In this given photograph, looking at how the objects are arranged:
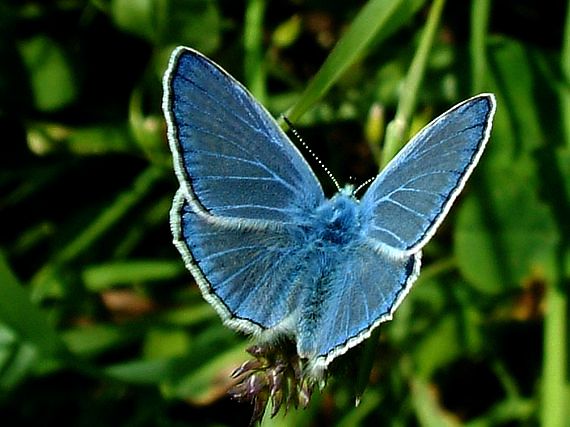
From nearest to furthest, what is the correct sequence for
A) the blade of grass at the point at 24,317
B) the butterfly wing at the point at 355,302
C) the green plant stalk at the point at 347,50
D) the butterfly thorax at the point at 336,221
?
the butterfly wing at the point at 355,302 < the butterfly thorax at the point at 336,221 < the green plant stalk at the point at 347,50 < the blade of grass at the point at 24,317

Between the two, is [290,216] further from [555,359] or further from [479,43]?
[555,359]

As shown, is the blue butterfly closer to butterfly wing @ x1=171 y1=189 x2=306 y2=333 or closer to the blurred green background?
butterfly wing @ x1=171 y1=189 x2=306 y2=333

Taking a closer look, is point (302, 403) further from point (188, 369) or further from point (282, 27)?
point (282, 27)

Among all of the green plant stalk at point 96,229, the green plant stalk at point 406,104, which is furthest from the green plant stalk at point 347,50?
the green plant stalk at point 96,229

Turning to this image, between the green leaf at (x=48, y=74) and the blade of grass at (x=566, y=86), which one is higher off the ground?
the green leaf at (x=48, y=74)

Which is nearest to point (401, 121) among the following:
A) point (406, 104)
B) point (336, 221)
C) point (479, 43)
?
point (406, 104)

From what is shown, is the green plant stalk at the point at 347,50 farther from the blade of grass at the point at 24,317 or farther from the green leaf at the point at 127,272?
the green leaf at the point at 127,272

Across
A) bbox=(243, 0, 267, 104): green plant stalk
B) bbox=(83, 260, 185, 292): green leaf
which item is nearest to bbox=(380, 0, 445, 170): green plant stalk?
bbox=(243, 0, 267, 104): green plant stalk
